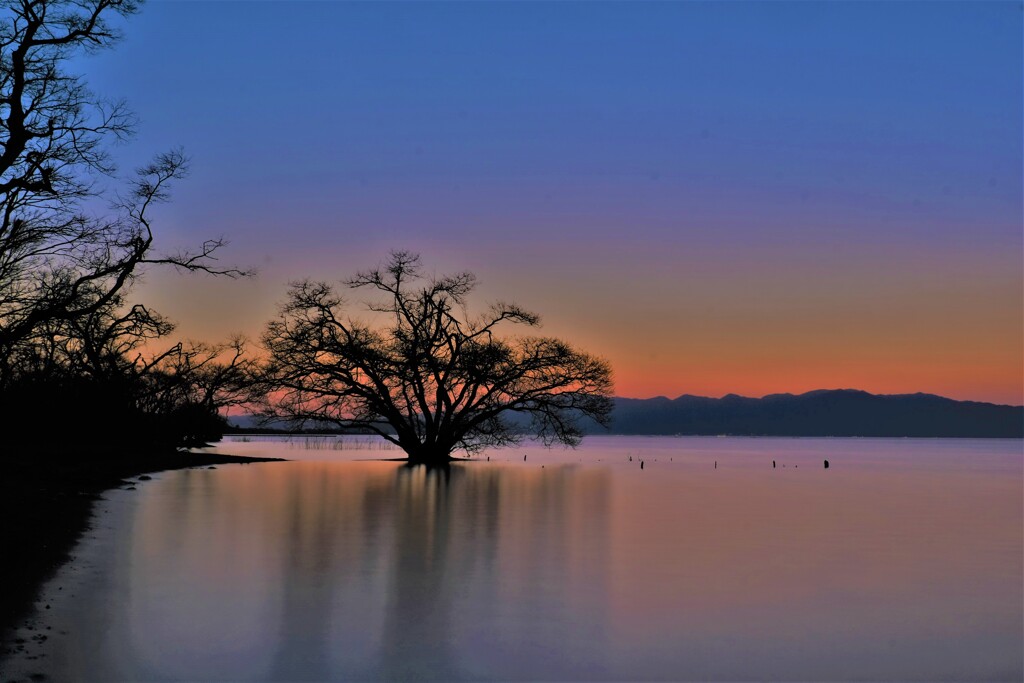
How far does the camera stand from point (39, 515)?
17828mm

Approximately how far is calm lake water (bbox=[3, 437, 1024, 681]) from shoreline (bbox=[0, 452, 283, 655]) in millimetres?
365

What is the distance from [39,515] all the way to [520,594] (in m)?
9.99

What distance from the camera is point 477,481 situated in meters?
41.6

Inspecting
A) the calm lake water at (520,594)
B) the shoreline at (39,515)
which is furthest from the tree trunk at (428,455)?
the calm lake water at (520,594)

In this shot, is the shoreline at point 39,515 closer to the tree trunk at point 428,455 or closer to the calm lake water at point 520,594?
the calm lake water at point 520,594

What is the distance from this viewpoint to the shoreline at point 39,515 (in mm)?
11070

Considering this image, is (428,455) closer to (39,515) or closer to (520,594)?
(39,515)

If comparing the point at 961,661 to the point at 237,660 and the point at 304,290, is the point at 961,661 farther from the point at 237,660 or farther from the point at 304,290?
the point at 304,290

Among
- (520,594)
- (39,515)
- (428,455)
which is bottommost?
(520,594)

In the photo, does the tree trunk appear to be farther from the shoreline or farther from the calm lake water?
the calm lake water

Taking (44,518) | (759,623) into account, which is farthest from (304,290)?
(759,623)

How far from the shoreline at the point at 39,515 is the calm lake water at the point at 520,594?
0.36 metres

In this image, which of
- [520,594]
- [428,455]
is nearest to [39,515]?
[520,594]

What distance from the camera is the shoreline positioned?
436 inches
